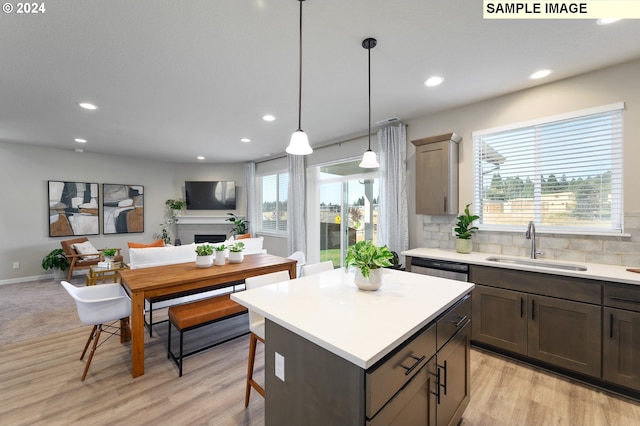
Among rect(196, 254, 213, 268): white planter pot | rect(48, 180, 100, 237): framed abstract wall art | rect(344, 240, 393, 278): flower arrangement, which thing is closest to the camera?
rect(344, 240, 393, 278): flower arrangement

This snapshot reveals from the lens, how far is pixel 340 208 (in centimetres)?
511

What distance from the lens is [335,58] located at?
2.32m

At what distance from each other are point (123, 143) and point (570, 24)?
21.9 feet

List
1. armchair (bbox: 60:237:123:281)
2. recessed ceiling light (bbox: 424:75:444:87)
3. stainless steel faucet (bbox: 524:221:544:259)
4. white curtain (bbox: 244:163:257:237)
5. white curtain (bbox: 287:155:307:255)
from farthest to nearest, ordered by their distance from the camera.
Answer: white curtain (bbox: 244:163:257:237), white curtain (bbox: 287:155:307:255), armchair (bbox: 60:237:123:281), stainless steel faucet (bbox: 524:221:544:259), recessed ceiling light (bbox: 424:75:444:87)

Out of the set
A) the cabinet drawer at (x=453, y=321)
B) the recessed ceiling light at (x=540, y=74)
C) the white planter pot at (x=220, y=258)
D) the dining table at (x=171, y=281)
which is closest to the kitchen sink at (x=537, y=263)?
→ the cabinet drawer at (x=453, y=321)

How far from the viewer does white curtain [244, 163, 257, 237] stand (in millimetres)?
6922

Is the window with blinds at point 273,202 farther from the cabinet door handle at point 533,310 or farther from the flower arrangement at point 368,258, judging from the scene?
the cabinet door handle at point 533,310

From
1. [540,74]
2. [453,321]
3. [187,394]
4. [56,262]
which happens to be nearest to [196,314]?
[187,394]

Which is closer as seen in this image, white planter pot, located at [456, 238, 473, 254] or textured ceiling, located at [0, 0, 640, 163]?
textured ceiling, located at [0, 0, 640, 163]

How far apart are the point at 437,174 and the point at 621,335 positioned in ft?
6.89

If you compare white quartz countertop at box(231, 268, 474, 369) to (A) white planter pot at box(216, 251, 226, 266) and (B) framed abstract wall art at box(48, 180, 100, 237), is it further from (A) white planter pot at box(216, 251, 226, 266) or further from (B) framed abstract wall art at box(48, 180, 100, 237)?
(B) framed abstract wall art at box(48, 180, 100, 237)

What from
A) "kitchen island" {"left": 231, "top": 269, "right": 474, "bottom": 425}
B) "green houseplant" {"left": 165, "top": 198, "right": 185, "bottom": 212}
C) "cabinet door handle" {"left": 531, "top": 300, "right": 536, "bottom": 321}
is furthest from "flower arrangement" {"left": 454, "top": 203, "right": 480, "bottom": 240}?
"green houseplant" {"left": 165, "top": 198, "right": 185, "bottom": 212}

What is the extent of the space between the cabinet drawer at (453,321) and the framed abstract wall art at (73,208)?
752cm

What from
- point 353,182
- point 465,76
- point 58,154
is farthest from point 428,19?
point 58,154
